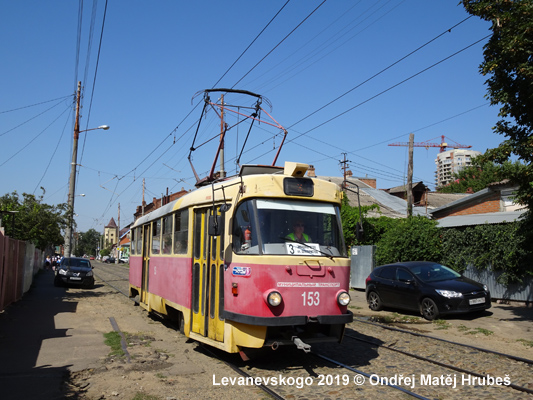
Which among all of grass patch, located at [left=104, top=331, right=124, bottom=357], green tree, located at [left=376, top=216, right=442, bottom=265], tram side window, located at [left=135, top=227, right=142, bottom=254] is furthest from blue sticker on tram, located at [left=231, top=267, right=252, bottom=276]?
green tree, located at [left=376, top=216, right=442, bottom=265]

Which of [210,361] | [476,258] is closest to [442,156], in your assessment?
[476,258]

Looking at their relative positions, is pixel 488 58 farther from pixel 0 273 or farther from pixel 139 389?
pixel 0 273

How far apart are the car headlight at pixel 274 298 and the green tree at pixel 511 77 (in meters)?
→ 6.21

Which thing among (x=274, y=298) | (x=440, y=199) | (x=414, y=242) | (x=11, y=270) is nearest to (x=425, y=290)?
(x=414, y=242)

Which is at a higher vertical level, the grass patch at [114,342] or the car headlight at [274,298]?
the car headlight at [274,298]

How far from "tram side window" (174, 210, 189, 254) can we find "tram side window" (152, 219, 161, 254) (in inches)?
77.6

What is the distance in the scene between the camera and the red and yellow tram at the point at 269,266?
7.18 metres

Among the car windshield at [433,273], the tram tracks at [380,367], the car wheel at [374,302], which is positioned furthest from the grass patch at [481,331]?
the car wheel at [374,302]

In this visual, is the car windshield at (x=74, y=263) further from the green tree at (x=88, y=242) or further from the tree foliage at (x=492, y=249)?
the green tree at (x=88, y=242)

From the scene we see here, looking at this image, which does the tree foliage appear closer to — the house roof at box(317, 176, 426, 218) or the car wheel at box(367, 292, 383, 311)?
the car wheel at box(367, 292, 383, 311)

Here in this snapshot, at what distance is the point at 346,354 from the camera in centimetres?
873

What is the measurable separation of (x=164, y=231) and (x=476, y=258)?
11.1 m

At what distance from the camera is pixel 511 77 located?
35.4 ft

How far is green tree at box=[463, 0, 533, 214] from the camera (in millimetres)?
10000
